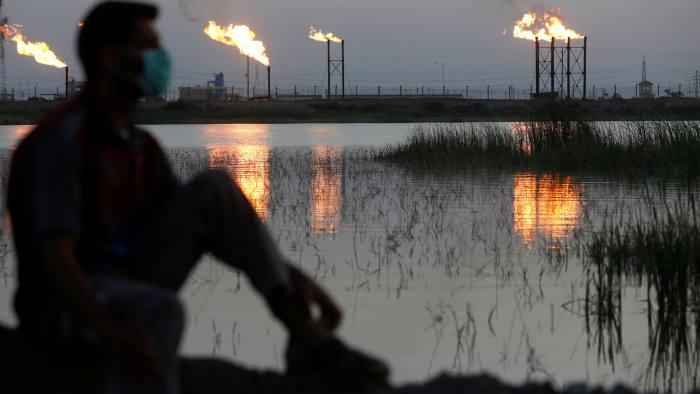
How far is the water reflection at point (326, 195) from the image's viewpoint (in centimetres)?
1286

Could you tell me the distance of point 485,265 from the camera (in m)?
9.73

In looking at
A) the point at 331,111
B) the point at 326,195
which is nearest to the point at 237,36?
the point at 331,111

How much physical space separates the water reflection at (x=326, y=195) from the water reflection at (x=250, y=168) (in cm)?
71

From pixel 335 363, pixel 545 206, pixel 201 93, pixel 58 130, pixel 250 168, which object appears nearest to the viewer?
pixel 58 130

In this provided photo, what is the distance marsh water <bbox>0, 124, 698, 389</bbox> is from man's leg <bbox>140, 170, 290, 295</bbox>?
2.48 meters

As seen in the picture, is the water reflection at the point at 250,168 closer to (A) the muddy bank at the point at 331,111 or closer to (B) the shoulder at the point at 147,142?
(B) the shoulder at the point at 147,142

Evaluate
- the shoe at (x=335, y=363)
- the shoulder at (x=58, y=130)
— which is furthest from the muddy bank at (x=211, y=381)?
the shoulder at (x=58, y=130)

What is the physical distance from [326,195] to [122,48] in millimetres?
13441

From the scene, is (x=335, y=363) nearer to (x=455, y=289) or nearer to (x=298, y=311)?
(x=298, y=311)

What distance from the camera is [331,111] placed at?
3152 inches

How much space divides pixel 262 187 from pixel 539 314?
11.2 metres

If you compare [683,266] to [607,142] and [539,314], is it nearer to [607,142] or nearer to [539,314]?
[539,314]

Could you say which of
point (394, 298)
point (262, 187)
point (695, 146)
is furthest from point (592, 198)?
point (394, 298)

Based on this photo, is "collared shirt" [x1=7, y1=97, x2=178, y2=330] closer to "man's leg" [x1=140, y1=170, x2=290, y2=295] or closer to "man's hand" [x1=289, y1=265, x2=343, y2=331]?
"man's leg" [x1=140, y1=170, x2=290, y2=295]
